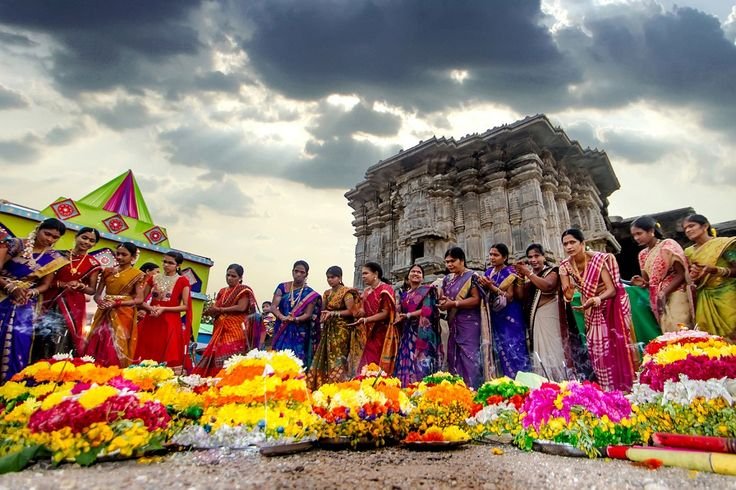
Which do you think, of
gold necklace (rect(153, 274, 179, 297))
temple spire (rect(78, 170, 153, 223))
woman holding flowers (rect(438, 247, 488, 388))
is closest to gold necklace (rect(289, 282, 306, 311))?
gold necklace (rect(153, 274, 179, 297))

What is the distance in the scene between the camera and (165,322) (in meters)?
5.48

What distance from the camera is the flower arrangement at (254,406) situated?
240cm

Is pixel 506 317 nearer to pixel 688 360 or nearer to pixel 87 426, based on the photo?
pixel 688 360

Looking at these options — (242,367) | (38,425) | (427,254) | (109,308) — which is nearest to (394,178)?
(427,254)

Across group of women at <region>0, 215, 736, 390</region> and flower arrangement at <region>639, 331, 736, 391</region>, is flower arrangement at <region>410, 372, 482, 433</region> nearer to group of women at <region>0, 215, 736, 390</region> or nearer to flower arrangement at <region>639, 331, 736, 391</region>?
flower arrangement at <region>639, 331, 736, 391</region>

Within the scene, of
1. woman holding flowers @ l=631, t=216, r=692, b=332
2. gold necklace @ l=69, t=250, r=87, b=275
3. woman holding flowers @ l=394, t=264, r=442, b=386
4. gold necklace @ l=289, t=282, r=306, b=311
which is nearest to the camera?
woman holding flowers @ l=631, t=216, r=692, b=332

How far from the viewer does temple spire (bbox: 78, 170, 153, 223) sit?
14859 mm

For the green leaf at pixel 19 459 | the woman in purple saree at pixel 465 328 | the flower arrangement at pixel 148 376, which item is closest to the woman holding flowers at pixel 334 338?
the woman in purple saree at pixel 465 328

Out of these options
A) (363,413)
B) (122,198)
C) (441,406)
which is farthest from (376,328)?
(122,198)

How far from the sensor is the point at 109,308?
16.0 ft

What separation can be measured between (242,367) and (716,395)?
3121 millimetres

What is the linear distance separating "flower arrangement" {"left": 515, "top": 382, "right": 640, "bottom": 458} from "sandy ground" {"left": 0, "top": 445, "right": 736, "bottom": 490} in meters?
0.16

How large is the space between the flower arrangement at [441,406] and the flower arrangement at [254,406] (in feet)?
2.75

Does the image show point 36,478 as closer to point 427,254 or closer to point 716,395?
point 716,395
